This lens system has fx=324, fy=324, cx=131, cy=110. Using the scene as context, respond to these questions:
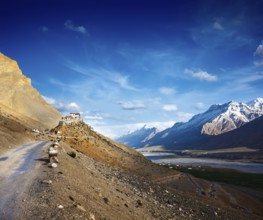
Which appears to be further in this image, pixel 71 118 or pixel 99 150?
pixel 71 118

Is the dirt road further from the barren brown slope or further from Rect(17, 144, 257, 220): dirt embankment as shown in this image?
the barren brown slope

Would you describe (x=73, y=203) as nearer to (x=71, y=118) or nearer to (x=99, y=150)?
(x=99, y=150)

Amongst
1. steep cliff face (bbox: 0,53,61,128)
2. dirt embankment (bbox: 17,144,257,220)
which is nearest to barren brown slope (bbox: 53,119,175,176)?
dirt embankment (bbox: 17,144,257,220)

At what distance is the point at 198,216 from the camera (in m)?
36.6

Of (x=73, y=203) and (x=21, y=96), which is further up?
(x=21, y=96)

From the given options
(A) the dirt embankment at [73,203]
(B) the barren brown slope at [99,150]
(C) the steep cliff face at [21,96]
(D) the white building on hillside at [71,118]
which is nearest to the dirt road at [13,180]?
(A) the dirt embankment at [73,203]

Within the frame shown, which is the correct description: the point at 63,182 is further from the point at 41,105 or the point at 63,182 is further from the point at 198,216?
the point at 41,105

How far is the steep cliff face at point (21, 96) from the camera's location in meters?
145

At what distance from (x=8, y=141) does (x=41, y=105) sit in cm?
12180

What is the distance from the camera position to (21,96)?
15650cm

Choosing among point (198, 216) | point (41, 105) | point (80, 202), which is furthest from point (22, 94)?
point (80, 202)

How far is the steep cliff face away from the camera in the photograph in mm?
145375

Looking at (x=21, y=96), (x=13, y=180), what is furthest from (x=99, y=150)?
(x=21, y=96)

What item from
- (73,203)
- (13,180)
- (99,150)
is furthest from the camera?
(99,150)
